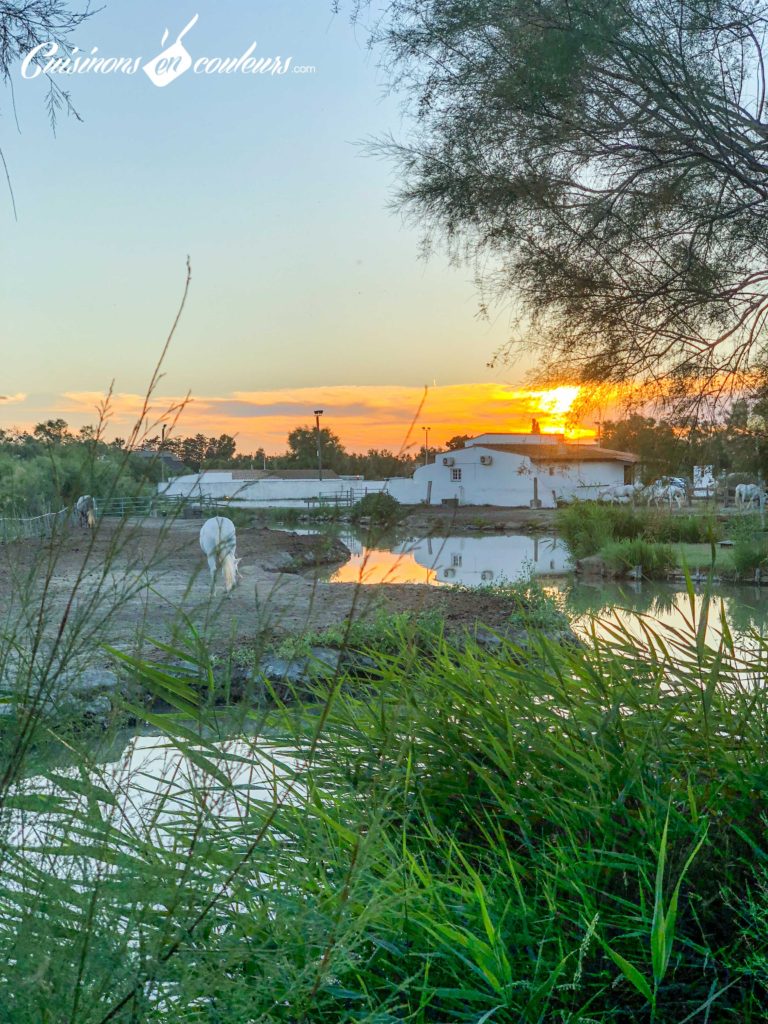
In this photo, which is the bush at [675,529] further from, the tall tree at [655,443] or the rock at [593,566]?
the tall tree at [655,443]

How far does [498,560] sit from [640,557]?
331 centimetres

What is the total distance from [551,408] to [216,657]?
9.16 ft

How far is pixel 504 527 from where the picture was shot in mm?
24094

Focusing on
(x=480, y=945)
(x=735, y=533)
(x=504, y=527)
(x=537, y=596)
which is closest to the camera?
(x=480, y=945)

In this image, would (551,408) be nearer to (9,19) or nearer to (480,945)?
(9,19)

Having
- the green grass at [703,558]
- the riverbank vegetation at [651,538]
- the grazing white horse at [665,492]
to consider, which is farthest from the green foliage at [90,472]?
the green grass at [703,558]

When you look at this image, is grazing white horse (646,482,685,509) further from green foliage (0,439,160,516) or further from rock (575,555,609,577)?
green foliage (0,439,160,516)

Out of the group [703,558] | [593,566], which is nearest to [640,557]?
[593,566]

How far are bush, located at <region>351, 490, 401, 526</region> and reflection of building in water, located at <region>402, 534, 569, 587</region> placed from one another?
10732 millimetres

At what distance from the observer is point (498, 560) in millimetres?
16594

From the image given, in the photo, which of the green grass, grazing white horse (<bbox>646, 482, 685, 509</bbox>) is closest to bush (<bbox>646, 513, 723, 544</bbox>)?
the green grass

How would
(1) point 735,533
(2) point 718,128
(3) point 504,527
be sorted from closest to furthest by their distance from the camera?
(2) point 718,128, (1) point 735,533, (3) point 504,527

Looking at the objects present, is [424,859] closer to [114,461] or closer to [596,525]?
[114,461]

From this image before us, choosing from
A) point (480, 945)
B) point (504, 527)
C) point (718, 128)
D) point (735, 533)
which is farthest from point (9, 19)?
point (504, 527)
